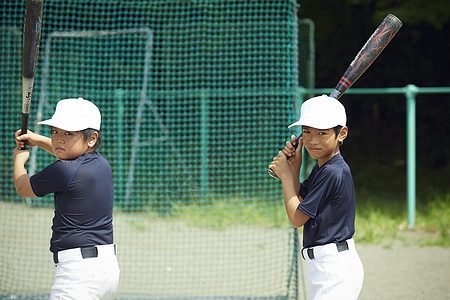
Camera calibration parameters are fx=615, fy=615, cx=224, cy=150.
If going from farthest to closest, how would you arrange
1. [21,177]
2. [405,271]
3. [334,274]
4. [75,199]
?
1. [405,271]
2. [21,177]
3. [75,199]
4. [334,274]

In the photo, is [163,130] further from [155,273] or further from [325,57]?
[325,57]

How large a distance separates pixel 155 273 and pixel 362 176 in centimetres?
690

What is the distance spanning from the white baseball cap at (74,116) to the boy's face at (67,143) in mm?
61

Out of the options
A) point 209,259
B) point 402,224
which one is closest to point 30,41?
point 209,259

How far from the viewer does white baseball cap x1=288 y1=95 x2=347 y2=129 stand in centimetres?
285

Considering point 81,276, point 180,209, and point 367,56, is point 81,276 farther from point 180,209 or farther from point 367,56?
point 180,209

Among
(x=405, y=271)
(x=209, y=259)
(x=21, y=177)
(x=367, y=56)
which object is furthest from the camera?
(x=209, y=259)

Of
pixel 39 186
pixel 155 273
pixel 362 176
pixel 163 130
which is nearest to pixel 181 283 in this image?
pixel 155 273

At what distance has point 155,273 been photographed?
5910 millimetres

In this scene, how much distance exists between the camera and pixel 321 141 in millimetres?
2910

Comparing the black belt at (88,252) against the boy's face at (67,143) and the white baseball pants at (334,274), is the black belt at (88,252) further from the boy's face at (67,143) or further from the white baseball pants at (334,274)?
the white baseball pants at (334,274)

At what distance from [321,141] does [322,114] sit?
0.43 feet

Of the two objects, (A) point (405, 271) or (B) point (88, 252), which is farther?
(A) point (405, 271)

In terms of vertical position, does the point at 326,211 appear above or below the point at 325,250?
above
